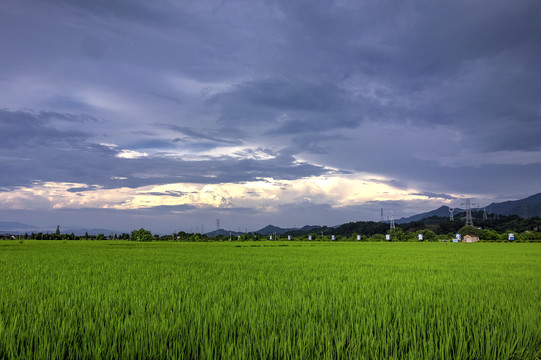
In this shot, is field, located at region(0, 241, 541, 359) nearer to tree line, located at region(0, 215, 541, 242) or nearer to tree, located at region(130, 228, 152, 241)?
tree line, located at region(0, 215, 541, 242)

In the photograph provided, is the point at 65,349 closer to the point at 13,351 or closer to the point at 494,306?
the point at 13,351

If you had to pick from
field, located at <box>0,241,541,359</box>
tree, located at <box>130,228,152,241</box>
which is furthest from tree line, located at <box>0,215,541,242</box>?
field, located at <box>0,241,541,359</box>

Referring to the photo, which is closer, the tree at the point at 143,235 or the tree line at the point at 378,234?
the tree line at the point at 378,234

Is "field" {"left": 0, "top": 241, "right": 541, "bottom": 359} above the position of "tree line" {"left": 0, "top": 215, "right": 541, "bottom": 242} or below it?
above

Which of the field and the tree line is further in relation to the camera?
the tree line

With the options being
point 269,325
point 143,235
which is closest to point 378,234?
point 143,235

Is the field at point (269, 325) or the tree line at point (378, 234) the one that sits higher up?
the field at point (269, 325)

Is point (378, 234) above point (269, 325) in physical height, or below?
below

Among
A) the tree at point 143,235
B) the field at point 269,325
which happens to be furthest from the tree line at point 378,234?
the field at point 269,325

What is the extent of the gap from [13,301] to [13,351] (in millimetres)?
2950

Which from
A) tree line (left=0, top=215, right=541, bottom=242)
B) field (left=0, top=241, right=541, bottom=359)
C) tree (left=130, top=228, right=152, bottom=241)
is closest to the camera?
field (left=0, top=241, right=541, bottom=359)

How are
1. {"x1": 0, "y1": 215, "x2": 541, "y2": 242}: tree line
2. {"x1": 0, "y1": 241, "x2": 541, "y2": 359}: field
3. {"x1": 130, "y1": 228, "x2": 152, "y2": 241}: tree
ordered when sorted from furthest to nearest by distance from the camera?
{"x1": 130, "y1": 228, "x2": 152, "y2": 241}: tree
{"x1": 0, "y1": 215, "x2": 541, "y2": 242}: tree line
{"x1": 0, "y1": 241, "x2": 541, "y2": 359}: field

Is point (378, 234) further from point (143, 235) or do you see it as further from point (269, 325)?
point (269, 325)

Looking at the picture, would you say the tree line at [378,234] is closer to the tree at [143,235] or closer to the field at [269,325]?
the tree at [143,235]
